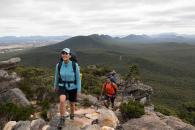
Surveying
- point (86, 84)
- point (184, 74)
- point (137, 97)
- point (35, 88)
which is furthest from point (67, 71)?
point (184, 74)

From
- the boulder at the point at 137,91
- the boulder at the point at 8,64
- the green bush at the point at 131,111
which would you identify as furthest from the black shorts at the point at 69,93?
the boulder at the point at 137,91

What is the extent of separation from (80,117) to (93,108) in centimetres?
257

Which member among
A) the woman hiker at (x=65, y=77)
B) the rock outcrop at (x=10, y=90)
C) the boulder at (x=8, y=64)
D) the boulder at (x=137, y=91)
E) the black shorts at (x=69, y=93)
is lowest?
the boulder at (x=137, y=91)

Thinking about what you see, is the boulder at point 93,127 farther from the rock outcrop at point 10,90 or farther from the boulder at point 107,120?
the rock outcrop at point 10,90

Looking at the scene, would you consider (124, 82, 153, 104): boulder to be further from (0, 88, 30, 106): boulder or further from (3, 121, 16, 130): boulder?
(3, 121, 16, 130): boulder

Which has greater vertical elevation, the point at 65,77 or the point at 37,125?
the point at 65,77

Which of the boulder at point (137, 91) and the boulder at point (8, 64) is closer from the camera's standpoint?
the boulder at point (8, 64)

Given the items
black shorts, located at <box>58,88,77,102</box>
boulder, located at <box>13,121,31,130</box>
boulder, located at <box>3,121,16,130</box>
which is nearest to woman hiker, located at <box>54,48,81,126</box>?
black shorts, located at <box>58,88,77,102</box>

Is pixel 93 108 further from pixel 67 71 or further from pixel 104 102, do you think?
pixel 67 71

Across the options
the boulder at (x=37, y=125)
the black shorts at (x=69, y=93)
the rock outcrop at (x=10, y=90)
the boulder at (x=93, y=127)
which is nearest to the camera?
the black shorts at (x=69, y=93)

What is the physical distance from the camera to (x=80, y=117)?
43.6 ft

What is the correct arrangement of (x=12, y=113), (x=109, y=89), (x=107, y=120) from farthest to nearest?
(x=109, y=89)
(x=12, y=113)
(x=107, y=120)

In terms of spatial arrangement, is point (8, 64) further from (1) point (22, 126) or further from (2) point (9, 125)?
(1) point (22, 126)

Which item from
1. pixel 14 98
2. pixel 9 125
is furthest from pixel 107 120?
pixel 14 98
